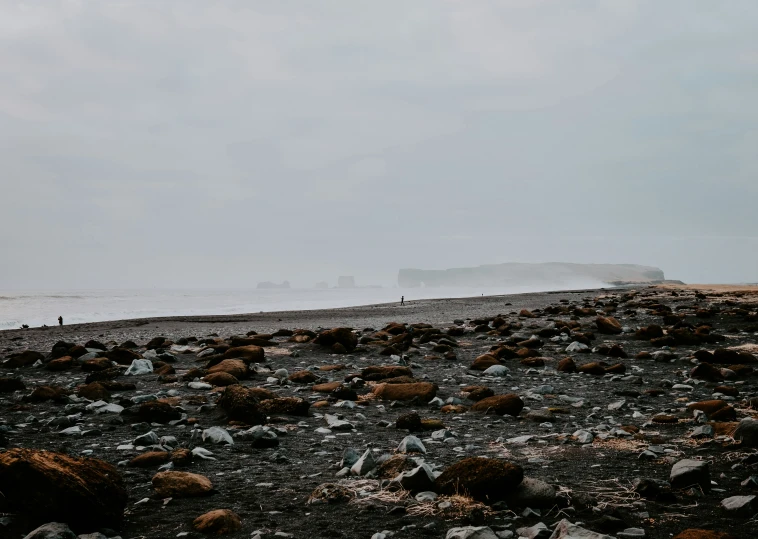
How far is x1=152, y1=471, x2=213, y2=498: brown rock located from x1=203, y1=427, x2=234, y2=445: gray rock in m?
1.22

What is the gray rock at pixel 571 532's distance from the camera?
2814mm

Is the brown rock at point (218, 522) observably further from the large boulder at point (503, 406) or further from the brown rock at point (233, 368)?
the brown rock at point (233, 368)

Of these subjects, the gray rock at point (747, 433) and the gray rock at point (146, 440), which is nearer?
the gray rock at point (747, 433)

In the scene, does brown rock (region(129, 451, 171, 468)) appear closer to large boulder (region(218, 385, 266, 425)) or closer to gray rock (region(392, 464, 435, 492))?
large boulder (region(218, 385, 266, 425))

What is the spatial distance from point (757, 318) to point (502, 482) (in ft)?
49.6

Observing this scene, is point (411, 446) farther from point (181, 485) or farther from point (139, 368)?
point (139, 368)

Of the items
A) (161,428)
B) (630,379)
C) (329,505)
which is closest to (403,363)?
(630,379)

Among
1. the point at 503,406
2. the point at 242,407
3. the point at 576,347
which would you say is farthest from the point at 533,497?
the point at 576,347

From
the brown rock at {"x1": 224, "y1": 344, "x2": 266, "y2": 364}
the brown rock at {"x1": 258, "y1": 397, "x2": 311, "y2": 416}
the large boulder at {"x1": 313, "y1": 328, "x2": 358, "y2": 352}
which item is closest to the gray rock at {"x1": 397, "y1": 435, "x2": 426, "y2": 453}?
the brown rock at {"x1": 258, "y1": 397, "x2": 311, "y2": 416}

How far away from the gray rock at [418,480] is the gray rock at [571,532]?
965mm

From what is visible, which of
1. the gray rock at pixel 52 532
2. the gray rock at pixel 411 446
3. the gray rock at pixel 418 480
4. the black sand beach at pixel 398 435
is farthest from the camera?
the gray rock at pixel 411 446

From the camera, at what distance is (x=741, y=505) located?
10.8 feet

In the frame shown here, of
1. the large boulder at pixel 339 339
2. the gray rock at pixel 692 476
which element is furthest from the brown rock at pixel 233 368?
the gray rock at pixel 692 476

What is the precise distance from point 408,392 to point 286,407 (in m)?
1.66
